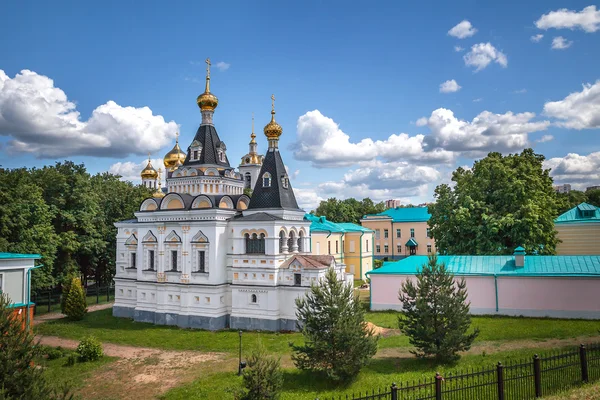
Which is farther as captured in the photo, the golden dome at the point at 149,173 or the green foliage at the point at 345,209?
the green foliage at the point at 345,209

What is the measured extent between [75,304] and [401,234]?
112 feet

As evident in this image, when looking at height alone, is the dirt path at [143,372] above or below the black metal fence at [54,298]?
below

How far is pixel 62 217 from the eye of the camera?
101 ft

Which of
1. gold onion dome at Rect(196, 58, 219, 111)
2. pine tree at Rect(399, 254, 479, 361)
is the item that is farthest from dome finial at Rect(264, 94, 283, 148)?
pine tree at Rect(399, 254, 479, 361)

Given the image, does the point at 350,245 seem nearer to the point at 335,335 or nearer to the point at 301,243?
the point at 301,243

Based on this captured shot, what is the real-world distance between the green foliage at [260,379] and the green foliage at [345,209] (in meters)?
51.6

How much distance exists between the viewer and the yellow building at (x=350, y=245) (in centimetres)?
3884

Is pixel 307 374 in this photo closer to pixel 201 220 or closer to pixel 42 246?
pixel 201 220

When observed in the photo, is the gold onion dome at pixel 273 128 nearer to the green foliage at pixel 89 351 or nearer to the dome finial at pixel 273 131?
the dome finial at pixel 273 131

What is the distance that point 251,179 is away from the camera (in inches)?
1779

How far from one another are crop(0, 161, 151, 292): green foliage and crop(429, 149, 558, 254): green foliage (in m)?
24.2

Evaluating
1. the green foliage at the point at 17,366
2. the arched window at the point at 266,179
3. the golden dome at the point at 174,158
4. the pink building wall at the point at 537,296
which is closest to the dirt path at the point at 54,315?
the golden dome at the point at 174,158

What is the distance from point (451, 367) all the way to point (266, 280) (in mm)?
10262

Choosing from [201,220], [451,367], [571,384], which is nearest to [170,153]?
[201,220]
